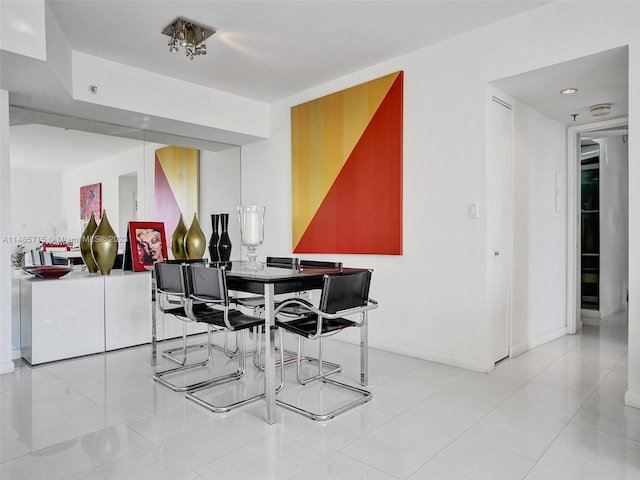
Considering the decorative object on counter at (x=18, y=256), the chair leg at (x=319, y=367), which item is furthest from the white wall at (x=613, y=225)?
the decorative object on counter at (x=18, y=256)

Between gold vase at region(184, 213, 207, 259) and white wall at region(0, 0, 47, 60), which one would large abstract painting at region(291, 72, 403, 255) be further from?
white wall at region(0, 0, 47, 60)

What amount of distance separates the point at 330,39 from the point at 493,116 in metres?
1.48

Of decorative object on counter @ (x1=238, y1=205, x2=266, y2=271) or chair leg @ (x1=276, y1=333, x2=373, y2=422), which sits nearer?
chair leg @ (x1=276, y1=333, x2=373, y2=422)

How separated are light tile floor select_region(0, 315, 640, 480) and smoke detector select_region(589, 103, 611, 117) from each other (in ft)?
7.31

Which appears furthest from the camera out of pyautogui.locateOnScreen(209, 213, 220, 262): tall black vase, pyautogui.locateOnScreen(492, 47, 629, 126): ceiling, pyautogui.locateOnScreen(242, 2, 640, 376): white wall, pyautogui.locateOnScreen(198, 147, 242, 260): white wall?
pyautogui.locateOnScreen(198, 147, 242, 260): white wall

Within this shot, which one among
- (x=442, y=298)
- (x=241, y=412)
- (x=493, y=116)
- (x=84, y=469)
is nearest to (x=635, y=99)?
(x=493, y=116)

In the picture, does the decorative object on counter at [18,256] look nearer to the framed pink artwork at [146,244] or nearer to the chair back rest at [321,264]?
the framed pink artwork at [146,244]

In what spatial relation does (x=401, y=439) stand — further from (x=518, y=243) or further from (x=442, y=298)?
(x=518, y=243)

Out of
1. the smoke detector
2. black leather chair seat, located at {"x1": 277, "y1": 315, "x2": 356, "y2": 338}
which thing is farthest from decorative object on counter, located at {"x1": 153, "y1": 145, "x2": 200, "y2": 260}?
the smoke detector

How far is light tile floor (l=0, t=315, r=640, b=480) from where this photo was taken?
1.93 meters

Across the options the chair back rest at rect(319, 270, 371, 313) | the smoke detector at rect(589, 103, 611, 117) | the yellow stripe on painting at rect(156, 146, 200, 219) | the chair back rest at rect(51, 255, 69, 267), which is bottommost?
the chair back rest at rect(319, 270, 371, 313)

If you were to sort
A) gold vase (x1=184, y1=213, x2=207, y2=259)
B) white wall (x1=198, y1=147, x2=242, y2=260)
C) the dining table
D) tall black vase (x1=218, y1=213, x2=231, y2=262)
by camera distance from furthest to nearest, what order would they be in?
white wall (x1=198, y1=147, x2=242, y2=260), gold vase (x1=184, y1=213, x2=207, y2=259), tall black vase (x1=218, y1=213, x2=231, y2=262), the dining table

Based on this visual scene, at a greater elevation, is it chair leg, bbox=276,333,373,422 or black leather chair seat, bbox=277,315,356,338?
black leather chair seat, bbox=277,315,356,338

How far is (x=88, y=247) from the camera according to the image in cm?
421
